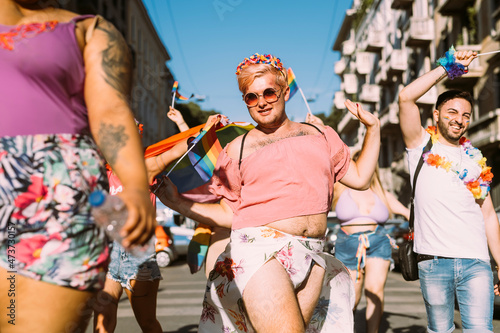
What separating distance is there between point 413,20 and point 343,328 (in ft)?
91.8

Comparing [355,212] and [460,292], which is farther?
[355,212]

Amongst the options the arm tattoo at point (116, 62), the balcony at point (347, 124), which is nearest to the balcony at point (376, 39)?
the balcony at point (347, 124)

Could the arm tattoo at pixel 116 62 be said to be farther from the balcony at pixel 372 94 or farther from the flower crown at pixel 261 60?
the balcony at pixel 372 94

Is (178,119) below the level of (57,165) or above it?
below

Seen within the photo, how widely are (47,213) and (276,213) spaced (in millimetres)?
1684

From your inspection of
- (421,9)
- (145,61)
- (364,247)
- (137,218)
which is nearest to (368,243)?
(364,247)

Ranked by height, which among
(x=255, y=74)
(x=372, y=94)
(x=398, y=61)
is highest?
(x=255, y=74)

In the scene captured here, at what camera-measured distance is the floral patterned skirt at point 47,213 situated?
167cm

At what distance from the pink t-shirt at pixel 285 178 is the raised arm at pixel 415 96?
2.67ft

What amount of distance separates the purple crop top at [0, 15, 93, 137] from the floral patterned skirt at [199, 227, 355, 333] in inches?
62.4

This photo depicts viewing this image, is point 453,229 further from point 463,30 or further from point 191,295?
point 463,30

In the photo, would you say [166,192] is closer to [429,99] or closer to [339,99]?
[429,99]

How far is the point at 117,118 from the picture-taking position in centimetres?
180

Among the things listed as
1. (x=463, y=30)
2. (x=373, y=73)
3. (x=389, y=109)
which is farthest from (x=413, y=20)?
(x=373, y=73)
